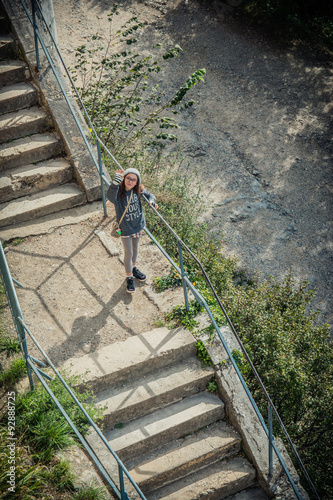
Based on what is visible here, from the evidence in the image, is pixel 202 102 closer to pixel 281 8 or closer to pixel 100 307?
pixel 281 8

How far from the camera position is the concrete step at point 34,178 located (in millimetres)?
6234

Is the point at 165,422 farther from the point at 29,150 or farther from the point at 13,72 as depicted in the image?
the point at 13,72

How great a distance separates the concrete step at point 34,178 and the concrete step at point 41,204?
92 mm

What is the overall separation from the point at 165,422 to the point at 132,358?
2.71 ft

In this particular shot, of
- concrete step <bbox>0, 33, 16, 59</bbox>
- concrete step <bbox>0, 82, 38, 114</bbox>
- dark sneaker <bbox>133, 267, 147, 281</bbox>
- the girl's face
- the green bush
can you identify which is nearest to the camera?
the green bush

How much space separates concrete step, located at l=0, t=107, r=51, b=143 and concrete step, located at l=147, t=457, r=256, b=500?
18.0ft

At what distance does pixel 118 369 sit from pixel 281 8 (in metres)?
12.1

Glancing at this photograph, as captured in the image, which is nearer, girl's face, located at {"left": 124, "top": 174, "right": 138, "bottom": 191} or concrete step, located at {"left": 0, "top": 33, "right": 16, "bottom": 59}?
girl's face, located at {"left": 124, "top": 174, "right": 138, "bottom": 191}

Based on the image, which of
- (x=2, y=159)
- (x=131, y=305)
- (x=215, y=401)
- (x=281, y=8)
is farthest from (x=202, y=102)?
(x=215, y=401)

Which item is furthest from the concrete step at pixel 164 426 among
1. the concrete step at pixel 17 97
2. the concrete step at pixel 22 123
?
the concrete step at pixel 17 97

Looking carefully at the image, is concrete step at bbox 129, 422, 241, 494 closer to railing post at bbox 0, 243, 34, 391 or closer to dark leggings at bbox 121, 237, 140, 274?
railing post at bbox 0, 243, 34, 391

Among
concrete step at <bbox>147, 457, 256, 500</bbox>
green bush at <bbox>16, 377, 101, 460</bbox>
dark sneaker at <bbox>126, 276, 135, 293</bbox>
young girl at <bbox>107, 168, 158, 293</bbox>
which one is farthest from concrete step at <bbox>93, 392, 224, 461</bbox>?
young girl at <bbox>107, 168, 158, 293</bbox>

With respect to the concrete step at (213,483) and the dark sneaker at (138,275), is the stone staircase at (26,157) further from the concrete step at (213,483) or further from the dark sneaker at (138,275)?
the concrete step at (213,483)

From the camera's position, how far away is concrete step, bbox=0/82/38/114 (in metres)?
6.65
